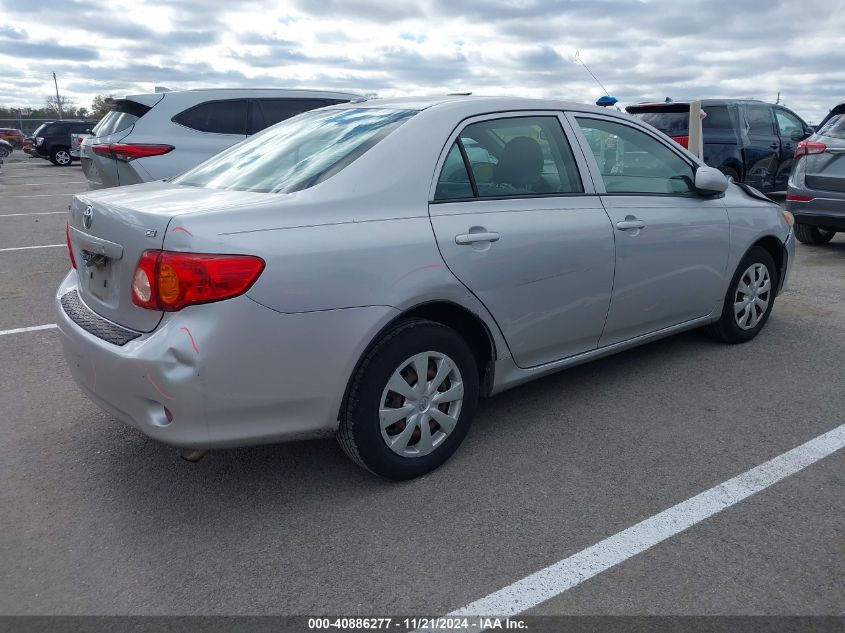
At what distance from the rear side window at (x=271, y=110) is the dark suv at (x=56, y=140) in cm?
2316

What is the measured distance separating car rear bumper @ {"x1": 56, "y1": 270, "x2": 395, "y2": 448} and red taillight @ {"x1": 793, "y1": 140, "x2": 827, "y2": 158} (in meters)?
6.83

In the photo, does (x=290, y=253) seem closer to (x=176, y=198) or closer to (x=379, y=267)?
(x=379, y=267)

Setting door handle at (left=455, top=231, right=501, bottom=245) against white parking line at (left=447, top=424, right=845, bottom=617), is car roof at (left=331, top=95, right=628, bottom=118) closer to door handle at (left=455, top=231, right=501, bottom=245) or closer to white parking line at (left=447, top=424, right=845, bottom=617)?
door handle at (left=455, top=231, right=501, bottom=245)

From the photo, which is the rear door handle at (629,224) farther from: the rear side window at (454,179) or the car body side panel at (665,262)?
the rear side window at (454,179)

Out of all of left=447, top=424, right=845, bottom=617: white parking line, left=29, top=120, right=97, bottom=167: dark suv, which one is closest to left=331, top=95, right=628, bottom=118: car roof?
left=447, top=424, right=845, bottom=617: white parking line

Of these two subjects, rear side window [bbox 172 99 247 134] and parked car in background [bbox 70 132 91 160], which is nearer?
rear side window [bbox 172 99 247 134]

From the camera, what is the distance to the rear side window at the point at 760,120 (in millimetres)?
11883

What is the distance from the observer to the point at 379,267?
3.02 metres

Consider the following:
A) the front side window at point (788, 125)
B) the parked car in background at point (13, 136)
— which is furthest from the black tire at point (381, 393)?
the parked car in background at point (13, 136)

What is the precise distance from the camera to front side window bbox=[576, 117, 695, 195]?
4.15 m

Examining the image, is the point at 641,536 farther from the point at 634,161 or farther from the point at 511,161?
the point at 634,161

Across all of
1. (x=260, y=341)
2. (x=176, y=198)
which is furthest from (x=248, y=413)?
(x=176, y=198)

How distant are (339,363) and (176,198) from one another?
3.23 feet

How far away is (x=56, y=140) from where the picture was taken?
28500 mm
